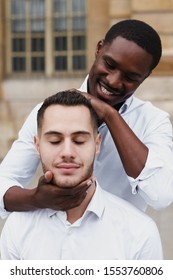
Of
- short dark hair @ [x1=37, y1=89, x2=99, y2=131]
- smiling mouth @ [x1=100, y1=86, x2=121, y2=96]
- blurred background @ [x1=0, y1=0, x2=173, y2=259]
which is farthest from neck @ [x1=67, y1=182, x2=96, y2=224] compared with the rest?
blurred background @ [x1=0, y1=0, x2=173, y2=259]

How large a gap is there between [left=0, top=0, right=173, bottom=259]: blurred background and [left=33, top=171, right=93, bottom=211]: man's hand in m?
7.81

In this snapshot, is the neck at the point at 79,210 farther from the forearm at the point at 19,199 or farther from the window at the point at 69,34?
the window at the point at 69,34

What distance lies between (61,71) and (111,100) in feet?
27.1

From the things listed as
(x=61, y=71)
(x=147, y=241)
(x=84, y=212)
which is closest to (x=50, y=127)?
(x=84, y=212)

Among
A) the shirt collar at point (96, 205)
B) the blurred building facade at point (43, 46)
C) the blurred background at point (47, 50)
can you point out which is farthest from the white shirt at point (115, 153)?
the blurred building facade at point (43, 46)

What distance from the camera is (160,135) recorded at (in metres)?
2.50

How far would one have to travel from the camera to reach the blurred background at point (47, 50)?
1016 cm

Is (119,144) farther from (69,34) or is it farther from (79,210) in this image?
(69,34)

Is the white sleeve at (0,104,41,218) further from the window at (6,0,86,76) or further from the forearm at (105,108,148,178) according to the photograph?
the window at (6,0,86,76)

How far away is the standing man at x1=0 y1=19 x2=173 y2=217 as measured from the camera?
2.30m

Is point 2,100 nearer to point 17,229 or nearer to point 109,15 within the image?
point 109,15

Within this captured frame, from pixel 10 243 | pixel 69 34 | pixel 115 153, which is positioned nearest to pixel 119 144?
pixel 115 153

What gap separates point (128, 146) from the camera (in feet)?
7.56

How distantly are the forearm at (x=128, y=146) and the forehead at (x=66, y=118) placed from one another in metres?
0.13
